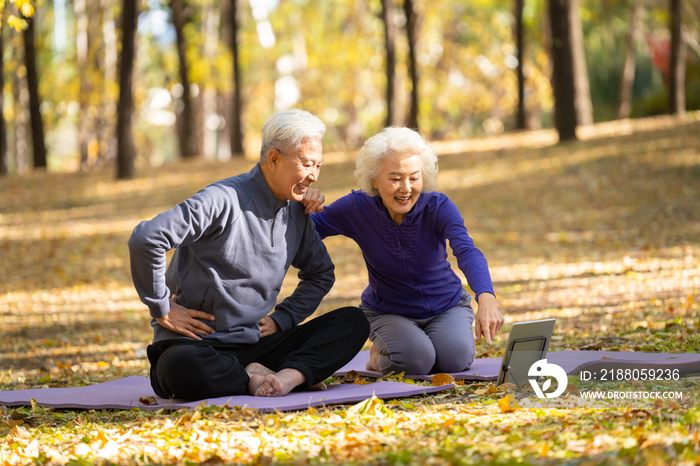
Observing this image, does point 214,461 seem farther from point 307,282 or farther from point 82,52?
point 82,52

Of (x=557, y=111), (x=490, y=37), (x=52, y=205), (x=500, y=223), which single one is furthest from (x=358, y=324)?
(x=490, y=37)

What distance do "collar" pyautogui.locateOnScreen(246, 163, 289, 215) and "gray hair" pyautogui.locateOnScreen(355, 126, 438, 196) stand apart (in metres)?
0.64

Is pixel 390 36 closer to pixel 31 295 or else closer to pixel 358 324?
pixel 31 295

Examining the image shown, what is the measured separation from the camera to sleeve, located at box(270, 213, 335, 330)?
13.2 feet

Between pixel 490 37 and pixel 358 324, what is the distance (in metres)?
27.6

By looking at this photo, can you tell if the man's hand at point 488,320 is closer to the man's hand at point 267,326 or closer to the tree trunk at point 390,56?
the man's hand at point 267,326

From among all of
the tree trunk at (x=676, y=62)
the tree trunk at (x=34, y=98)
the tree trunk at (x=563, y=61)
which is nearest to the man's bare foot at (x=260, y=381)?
the tree trunk at (x=563, y=61)

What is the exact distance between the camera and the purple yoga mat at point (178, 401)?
3.47 metres

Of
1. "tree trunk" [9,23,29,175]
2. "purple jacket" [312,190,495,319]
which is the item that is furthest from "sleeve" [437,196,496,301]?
"tree trunk" [9,23,29,175]

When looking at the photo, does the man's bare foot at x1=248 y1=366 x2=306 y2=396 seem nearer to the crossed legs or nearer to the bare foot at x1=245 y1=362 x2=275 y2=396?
the bare foot at x1=245 y1=362 x2=275 y2=396

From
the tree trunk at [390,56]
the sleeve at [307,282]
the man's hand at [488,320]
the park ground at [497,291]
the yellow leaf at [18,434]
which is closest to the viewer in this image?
the park ground at [497,291]

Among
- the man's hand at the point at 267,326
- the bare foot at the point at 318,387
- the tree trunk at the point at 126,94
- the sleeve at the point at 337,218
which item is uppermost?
the tree trunk at the point at 126,94

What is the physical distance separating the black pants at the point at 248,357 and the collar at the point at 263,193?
27.2 inches

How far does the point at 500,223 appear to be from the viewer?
12.0 m
